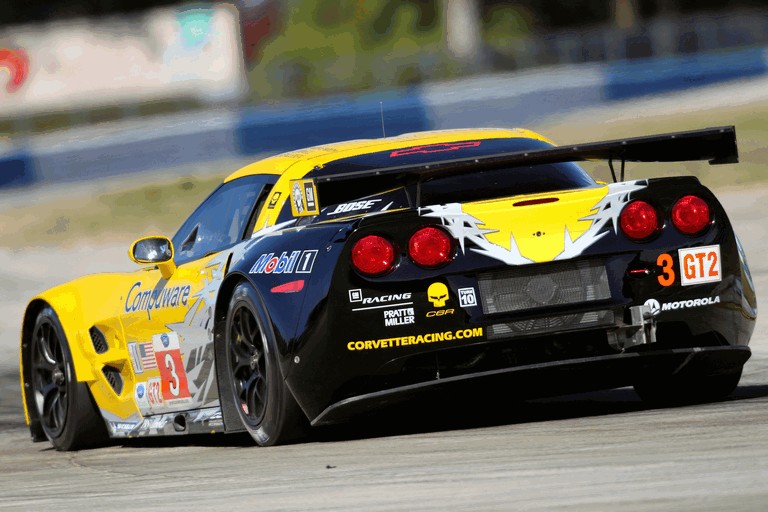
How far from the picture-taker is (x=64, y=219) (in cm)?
2455

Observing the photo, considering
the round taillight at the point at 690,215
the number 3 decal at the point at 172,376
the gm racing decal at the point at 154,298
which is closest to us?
the round taillight at the point at 690,215

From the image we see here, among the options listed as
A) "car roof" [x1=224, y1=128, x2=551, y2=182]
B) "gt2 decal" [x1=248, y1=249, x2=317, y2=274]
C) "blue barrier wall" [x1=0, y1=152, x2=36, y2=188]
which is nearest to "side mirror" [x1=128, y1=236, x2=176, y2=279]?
"car roof" [x1=224, y1=128, x2=551, y2=182]

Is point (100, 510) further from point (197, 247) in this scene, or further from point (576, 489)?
point (197, 247)

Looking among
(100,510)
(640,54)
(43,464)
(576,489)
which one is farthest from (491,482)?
(640,54)

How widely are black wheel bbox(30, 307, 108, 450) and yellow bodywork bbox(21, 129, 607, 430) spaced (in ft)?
0.20

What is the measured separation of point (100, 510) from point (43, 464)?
7.44ft

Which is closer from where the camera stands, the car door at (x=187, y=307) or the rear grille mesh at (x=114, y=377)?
the car door at (x=187, y=307)

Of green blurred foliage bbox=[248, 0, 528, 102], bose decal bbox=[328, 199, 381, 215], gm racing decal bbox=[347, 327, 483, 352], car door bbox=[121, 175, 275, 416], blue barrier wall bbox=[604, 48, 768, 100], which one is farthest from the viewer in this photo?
green blurred foliage bbox=[248, 0, 528, 102]

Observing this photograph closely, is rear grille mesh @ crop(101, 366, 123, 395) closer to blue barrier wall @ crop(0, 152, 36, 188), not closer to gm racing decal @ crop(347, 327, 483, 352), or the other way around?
gm racing decal @ crop(347, 327, 483, 352)

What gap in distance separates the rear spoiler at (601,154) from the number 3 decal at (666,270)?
43 centimetres

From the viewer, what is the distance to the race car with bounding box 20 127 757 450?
5.59m

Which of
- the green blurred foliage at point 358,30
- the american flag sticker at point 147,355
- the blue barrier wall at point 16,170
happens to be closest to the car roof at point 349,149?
the american flag sticker at point 147,355

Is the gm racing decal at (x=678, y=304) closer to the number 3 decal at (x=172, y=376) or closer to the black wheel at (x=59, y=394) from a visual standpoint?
the number 3 decal at (x=172, y=376)

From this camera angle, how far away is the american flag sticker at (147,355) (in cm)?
705
